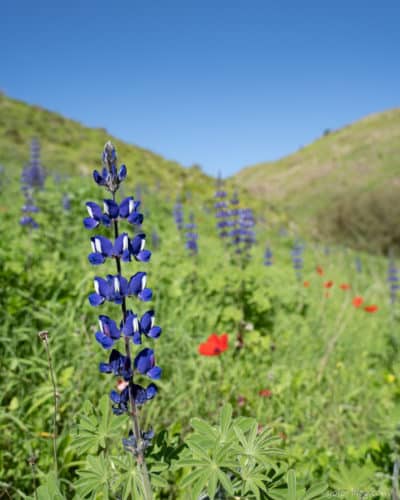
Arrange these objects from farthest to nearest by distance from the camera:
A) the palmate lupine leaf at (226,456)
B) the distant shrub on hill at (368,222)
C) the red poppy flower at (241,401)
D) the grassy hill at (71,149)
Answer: the distant shrub on hill at (368,222) < the grassy hill at (71,149) < the red poppy flower at (241,401) < the palmate lupine leaf at (226,456)

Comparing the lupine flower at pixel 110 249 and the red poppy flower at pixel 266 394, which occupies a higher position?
the lupine flower at pixel 110 249

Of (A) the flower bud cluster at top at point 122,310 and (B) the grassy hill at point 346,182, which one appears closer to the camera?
(A) the flower bud cluster at top at point 122,310

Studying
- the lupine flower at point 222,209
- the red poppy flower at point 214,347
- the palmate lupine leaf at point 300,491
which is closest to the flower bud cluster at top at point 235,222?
the lupine flower at point 222,209

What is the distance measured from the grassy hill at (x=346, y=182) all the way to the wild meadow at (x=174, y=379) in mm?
13077

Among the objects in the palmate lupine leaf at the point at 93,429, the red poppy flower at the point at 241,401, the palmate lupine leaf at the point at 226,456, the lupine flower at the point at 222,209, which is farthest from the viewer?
the lupine flower at the point at 222,209

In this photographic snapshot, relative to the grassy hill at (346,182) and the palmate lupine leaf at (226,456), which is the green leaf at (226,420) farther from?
the grassy hill at (346,182)

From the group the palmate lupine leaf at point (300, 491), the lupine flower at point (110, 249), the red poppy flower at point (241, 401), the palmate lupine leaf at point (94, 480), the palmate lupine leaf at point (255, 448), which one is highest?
the lupine flower at point (110, 249)

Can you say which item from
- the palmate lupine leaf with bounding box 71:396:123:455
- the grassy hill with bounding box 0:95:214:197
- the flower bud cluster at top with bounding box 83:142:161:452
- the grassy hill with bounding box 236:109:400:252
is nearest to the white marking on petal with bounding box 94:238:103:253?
the flower bud cluster at top with bounding box 83:142:161:452

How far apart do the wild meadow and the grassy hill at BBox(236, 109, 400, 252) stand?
42.9ft

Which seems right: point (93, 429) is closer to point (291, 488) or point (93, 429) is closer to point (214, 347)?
point (291, 488)

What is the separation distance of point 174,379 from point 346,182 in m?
36.4

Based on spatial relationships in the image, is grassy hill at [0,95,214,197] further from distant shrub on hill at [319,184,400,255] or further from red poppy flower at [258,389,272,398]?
red poppy flower at [258,389,272,398]

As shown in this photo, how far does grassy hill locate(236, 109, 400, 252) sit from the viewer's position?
55.9ft

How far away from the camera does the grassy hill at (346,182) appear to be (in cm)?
1703
